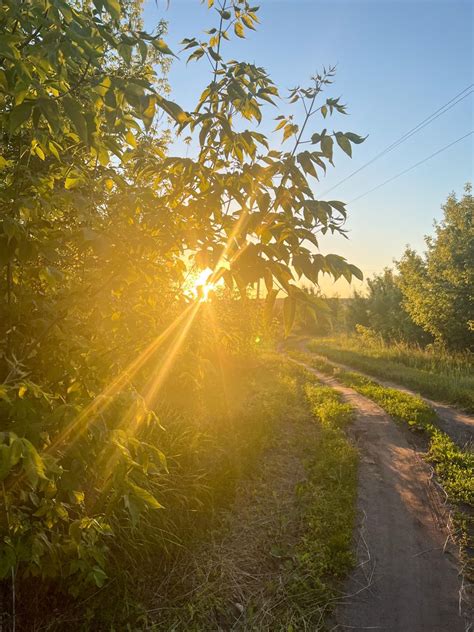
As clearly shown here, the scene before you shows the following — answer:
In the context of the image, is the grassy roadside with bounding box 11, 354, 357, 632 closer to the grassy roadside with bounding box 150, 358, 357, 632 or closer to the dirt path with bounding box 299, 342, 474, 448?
the grassy roadside with bounding box 150, 358, 357, 632

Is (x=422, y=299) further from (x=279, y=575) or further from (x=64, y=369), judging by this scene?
(x=64, y=369)

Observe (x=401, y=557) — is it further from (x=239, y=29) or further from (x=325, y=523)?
(x=239, y=29)

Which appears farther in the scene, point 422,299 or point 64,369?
point 422,299

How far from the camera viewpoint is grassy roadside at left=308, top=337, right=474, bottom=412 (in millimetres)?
10148

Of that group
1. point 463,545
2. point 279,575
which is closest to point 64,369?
point 279,575

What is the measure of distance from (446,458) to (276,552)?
3.42m

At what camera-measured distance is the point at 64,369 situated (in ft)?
7.74

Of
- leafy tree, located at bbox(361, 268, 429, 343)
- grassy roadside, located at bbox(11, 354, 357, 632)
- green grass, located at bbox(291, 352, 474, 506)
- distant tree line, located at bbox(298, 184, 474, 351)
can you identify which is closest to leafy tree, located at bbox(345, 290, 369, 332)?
leafy tree, located at bbox(361, 268, 429, 343)

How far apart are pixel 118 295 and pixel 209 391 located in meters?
6.79

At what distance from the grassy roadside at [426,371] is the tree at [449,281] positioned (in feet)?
6.79

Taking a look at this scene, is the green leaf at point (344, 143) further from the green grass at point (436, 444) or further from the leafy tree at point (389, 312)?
the leafy tree at point (389, 312)

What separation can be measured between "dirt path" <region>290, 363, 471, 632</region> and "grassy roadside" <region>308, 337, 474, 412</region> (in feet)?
15.0

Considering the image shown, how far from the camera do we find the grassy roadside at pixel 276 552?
3285mm

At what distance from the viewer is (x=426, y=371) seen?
14.2m
